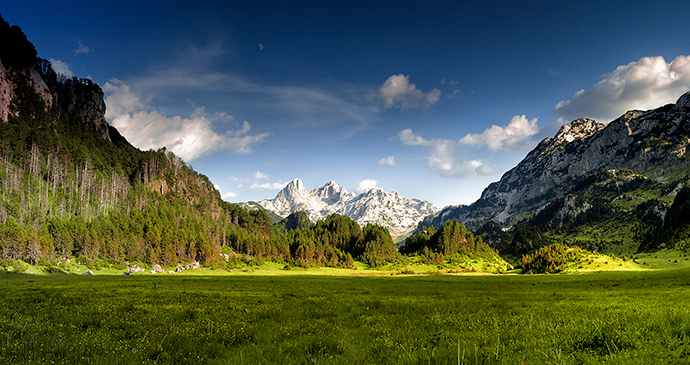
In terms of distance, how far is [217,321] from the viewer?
12.9 m

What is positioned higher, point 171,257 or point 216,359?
point 216,359

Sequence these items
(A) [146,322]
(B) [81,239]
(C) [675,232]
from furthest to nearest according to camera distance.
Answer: (C) [675,232] < (B) [81,239] < (A) [146,322]

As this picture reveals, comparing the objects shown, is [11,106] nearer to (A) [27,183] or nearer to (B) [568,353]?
(A) [27,183]

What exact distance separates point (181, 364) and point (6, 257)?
423 feet

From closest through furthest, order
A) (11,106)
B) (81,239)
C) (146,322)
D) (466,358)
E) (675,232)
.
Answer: (466,358)
(146,322)
(81,239)
(675,232)
(11,106)

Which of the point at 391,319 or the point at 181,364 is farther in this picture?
A: the point at 391,319

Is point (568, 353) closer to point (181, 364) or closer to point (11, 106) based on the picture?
point (181, 364)

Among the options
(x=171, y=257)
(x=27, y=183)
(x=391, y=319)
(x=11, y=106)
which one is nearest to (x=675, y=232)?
(x=391, y=319)

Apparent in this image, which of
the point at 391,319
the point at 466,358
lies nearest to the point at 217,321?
the point at 391,319

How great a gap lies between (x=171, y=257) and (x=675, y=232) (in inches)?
11786

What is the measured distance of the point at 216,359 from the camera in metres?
8.06

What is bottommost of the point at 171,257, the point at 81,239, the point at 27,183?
the point at 171,257

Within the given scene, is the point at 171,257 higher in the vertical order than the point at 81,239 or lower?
lower

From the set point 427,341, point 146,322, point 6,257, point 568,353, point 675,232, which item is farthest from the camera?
point 675,232
